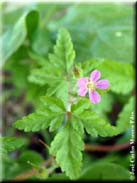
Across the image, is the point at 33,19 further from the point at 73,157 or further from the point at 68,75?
the point at 73,157

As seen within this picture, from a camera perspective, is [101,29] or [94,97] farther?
[101,29]

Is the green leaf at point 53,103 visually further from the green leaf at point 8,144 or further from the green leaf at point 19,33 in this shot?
the green leaf at point 19,33

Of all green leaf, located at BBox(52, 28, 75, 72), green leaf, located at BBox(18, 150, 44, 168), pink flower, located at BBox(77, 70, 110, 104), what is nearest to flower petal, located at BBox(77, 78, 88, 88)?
pink flower, located at BBox(77, 70, 110, 104)

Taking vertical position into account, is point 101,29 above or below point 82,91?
above

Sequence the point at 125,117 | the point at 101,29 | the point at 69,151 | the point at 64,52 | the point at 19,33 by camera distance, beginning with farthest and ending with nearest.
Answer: the point at 101,29 → the point at 19,33 → the point at 125,117 → the point at 64,52 → the point at 69,151

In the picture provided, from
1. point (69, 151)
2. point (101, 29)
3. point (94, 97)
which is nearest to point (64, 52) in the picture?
point (94, 97)

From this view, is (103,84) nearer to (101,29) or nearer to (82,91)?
(82,91)

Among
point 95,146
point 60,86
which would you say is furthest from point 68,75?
point 95,146

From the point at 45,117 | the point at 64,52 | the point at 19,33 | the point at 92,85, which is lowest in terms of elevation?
the point at 45,117
